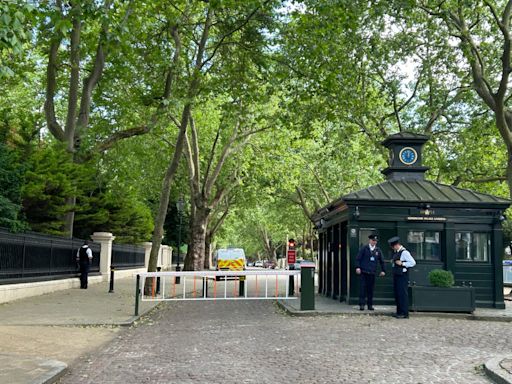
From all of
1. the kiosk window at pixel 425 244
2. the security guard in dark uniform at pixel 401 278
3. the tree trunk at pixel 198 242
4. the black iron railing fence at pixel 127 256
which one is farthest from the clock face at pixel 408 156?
the black iron railing fence at pixel 127 256

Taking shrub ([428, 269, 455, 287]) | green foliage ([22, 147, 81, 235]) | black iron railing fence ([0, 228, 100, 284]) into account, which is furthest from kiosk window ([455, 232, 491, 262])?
green foliage ([22, 147, 81, 235])

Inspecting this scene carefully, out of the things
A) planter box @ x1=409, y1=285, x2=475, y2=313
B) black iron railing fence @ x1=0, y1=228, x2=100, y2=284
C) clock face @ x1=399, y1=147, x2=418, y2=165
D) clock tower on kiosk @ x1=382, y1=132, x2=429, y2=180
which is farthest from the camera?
clock face @ x1=399, y1=147, x2=418, y2=165

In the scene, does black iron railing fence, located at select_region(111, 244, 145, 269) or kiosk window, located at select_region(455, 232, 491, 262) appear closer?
kiosk window, located at select_region(455, 232, 491, 262)

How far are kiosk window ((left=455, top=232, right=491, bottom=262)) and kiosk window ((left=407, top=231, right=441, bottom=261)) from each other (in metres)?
0.50

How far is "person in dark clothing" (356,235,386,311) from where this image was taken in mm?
13734

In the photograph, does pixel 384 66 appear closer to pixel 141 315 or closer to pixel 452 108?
pixel 452 108

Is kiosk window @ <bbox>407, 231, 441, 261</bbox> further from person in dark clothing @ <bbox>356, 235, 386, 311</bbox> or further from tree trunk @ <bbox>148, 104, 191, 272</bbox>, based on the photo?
tree trunk @ <bbox>148, 104, 191, 272</bbox>

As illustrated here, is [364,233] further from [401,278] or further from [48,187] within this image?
[48,187]

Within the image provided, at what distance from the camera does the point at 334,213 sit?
1686cm

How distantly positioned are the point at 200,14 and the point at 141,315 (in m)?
13.6

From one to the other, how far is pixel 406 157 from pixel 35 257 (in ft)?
38.7

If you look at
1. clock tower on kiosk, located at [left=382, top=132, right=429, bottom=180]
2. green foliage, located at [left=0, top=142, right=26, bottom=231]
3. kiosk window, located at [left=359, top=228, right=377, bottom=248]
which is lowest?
kiosk window, located at [left=359, top=228, right=377, bottom=248]

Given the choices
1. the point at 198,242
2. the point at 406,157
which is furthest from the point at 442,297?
the point at 198,242

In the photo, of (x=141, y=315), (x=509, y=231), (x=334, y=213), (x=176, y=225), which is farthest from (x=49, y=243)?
(x=509, y=231)
